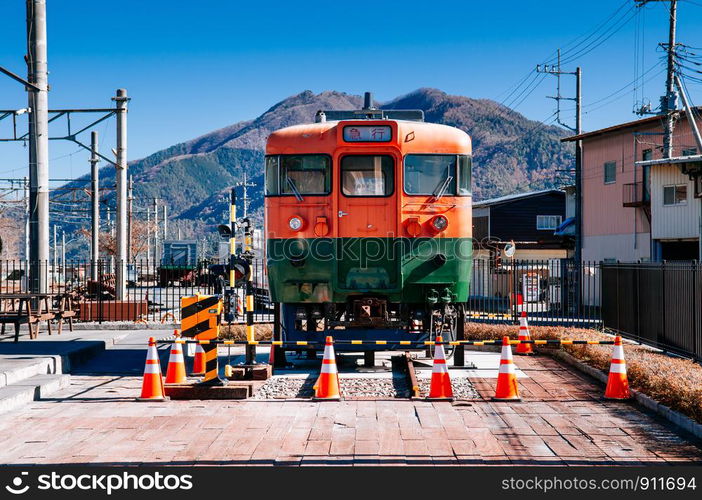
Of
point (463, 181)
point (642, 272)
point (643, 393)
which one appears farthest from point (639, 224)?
point (643, 393)

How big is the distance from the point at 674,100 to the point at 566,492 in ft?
94.0

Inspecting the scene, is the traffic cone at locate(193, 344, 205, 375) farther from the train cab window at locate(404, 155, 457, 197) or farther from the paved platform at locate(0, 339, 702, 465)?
the train cab window at locate(404, 155, 457, 197)

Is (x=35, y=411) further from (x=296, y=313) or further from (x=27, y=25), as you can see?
(x=27, y=25)

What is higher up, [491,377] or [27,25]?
[27,25]

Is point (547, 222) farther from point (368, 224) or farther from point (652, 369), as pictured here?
point (652, 369)

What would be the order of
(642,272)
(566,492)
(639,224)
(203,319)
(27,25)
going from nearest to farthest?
(566,492) < (203,319) < (642,272) < (27,25) < (639,224)

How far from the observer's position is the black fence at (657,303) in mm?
14266

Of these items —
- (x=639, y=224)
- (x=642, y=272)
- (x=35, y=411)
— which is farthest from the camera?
(x=639, y=224)

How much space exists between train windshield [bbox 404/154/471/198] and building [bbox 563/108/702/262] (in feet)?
53.9

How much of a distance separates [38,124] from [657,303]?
13869mm

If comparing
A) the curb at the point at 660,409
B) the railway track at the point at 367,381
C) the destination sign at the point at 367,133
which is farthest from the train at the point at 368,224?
the curb at the point at 660,409

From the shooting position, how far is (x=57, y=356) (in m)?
14.0

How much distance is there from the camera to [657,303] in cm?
1639

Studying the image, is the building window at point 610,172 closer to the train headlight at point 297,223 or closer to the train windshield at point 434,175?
the train windshield at point 434,175
